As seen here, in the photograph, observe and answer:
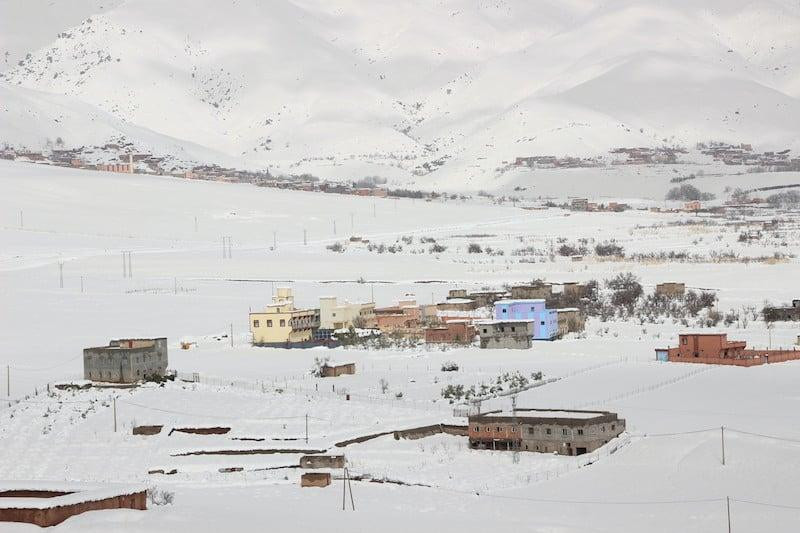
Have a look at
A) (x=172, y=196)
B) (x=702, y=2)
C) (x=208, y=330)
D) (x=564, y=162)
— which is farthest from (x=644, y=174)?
(x=208, y=330)

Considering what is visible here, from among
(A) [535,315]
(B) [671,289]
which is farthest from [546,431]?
(B) [671,289]

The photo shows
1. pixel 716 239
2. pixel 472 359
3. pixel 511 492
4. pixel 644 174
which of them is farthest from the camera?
pixel 644 174

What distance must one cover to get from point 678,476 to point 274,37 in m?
166

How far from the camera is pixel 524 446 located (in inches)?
1115

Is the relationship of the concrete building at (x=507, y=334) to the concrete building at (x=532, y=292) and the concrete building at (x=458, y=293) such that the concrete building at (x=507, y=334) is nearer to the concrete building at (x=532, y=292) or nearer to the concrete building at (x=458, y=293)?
the concrete building at (x=532, y=292)

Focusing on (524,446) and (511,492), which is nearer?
(511,492)

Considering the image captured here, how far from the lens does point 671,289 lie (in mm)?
50438

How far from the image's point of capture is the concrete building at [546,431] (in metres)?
27.8

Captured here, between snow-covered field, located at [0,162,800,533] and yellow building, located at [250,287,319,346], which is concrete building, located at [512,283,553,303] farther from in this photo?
yellow building, located at [250,287,319,346]

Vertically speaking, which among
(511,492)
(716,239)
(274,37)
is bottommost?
(511,492)

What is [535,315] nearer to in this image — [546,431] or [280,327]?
[280,327]

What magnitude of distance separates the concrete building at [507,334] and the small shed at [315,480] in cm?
1474

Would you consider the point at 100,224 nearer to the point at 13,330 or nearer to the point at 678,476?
the point at 13,330

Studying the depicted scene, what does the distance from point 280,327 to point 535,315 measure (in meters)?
5.17
